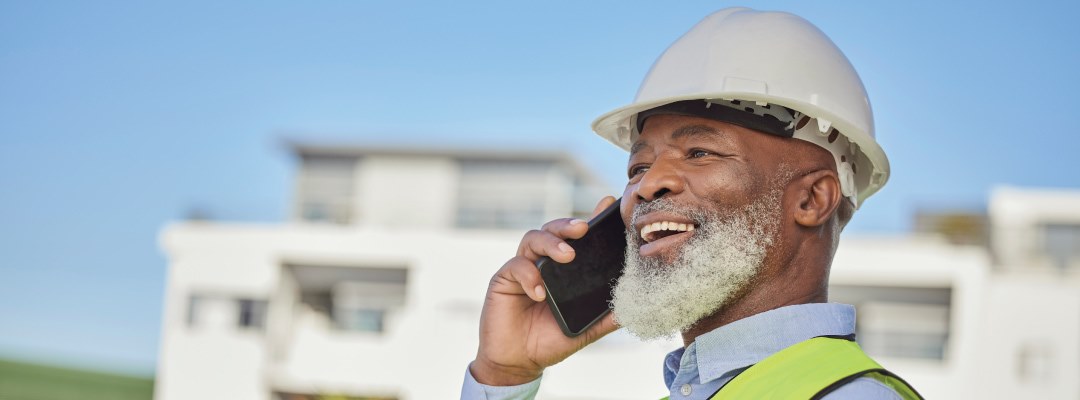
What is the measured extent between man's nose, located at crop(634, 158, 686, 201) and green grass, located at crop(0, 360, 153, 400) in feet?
115

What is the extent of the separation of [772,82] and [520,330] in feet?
2.50

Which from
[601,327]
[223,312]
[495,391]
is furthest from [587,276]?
[223,312]

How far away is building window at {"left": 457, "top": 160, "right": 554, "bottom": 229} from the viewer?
27.5 metres

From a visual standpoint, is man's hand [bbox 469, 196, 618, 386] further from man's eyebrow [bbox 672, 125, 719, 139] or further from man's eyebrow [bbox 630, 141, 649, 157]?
man's eyebrow [bbox 672, 125, 719, 139]

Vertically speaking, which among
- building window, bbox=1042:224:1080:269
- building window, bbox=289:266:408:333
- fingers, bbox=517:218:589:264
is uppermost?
building window, bbox=1042:224:1080:269

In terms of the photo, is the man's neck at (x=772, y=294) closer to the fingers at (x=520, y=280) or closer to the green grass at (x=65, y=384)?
the fingers at (x=520, y=280)

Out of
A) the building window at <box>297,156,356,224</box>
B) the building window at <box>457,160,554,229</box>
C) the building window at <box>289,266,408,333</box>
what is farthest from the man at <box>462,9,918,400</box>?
the building window at <box>297,156,356,224</box>

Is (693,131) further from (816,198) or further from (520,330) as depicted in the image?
(520,330)

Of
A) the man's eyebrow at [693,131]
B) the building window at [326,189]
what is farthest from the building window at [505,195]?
the man's eyebrow at [693,131]

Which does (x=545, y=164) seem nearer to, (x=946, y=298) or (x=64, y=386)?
(x=946, y=298)

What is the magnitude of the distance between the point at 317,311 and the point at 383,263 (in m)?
2.88

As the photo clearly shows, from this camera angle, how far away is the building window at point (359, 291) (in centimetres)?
2709

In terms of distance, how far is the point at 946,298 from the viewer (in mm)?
24312

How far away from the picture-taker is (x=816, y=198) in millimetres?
2266
